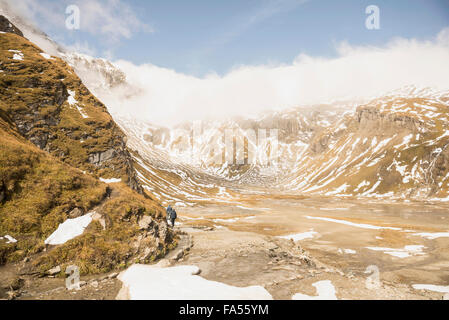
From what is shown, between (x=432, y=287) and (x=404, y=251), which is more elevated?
(x=432, y=287)

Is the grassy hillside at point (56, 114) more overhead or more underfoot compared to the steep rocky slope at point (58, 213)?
more overhead

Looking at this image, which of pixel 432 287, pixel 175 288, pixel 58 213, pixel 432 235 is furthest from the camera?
pixel 432 235

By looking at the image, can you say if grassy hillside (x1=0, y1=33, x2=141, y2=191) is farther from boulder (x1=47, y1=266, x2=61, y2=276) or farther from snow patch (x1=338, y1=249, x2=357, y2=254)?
snow patch (x1=338, y1=249, x2=357, y2=254)

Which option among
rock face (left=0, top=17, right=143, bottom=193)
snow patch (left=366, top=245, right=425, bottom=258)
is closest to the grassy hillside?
rock face (left=0, top=17, right=143, bottom=193)

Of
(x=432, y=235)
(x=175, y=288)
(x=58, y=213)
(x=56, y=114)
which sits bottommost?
(x=432, y=235)

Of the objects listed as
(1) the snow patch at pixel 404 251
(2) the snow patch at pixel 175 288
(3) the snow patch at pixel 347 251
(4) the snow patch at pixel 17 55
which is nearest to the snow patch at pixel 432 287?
(1) the snow patch at pixel 404 251

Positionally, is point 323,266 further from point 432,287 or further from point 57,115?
point 57,115

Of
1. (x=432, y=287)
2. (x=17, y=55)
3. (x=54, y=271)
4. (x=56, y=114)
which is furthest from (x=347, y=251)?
(x=17, y=55)

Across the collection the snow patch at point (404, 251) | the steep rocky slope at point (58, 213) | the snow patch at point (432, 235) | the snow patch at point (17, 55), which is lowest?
the snow patch at point (432, 235)

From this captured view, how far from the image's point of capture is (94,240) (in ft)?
69.5

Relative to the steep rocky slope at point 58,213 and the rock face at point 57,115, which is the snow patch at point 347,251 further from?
the rock face at point 57,115
